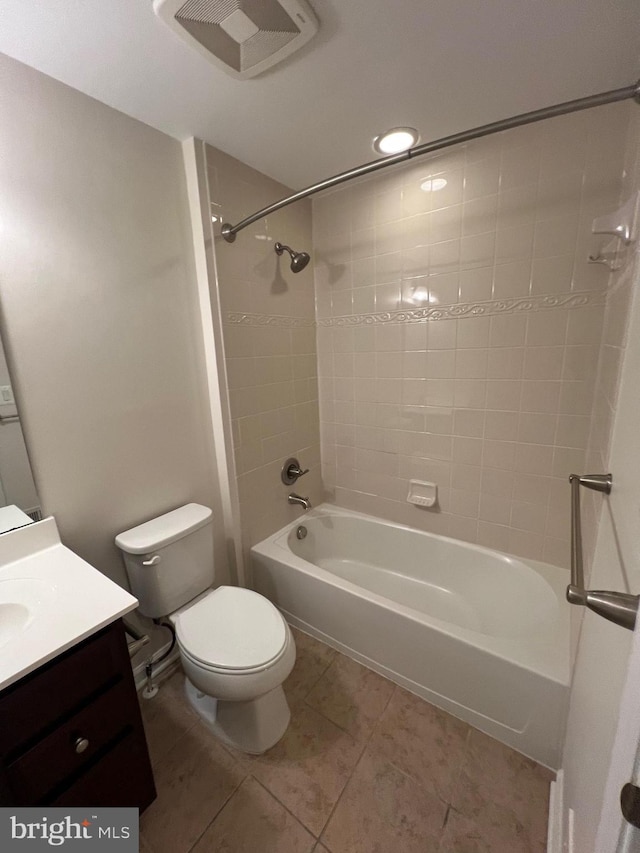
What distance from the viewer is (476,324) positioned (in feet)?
5.35

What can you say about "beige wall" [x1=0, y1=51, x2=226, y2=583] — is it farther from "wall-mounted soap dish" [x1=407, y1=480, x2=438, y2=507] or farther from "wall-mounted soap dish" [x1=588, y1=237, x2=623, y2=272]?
"wall-mounted soap dish" [x1=588, y1=237, x2=623, y2=272]

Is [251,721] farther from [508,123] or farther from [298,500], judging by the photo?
[508,123]

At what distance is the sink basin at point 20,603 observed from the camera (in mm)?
895

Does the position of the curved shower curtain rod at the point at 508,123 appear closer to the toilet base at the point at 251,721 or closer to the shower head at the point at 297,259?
the shower head at the point at 297,259

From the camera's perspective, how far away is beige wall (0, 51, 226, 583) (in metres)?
1.04

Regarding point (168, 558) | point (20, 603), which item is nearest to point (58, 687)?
point (20, 603)

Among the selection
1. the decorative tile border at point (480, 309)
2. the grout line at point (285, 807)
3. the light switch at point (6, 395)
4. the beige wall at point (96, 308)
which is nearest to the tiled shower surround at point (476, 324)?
the decorative tile border at point (480, 309)

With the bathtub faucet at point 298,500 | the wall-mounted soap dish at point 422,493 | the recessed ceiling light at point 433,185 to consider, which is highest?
the recessed ceiling light at point 433,185

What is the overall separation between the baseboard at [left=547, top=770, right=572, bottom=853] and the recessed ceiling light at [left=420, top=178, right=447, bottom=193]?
7.40 ft

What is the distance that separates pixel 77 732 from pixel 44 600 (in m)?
0.33

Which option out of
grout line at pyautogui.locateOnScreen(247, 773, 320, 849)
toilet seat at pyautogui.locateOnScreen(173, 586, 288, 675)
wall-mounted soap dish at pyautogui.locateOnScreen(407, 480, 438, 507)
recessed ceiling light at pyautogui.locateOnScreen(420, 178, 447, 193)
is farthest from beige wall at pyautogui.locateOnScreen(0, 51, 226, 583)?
wall-mounted soap dish at pyautogui.locateOnScreen(407, 480, 438, 507)

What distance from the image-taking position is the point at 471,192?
1.55m

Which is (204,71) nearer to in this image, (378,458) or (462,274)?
(462,274)

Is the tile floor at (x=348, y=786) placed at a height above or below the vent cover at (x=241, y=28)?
below
